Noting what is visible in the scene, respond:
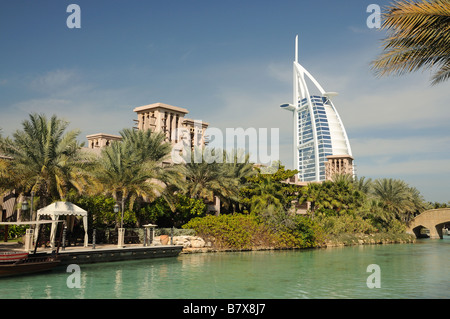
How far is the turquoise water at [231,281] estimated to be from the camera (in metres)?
13.5

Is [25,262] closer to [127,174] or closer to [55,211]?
[55,211]


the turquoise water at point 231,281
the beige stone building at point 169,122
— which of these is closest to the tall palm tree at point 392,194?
the beige stone building at point 169,122

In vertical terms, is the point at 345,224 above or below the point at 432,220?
below

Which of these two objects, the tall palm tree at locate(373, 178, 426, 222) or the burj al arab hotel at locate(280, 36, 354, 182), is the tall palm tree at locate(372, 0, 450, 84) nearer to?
the tall palm tree at locate(373, 178, 426, 222)

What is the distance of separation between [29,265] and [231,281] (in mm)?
7993

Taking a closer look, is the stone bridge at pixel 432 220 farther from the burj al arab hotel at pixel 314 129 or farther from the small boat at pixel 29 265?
the burj al arab hotel at pixel 314 129

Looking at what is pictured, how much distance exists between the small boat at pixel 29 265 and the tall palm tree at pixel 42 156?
15.3 ft

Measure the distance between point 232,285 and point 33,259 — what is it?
26.8 feet

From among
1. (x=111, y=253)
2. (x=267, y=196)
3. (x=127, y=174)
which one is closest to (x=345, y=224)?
(x=267, y=196)

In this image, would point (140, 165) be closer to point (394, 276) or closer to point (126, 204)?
point (126, 204)

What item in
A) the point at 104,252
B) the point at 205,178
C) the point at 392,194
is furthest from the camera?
the point at 392,194

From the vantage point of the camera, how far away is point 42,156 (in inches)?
851
